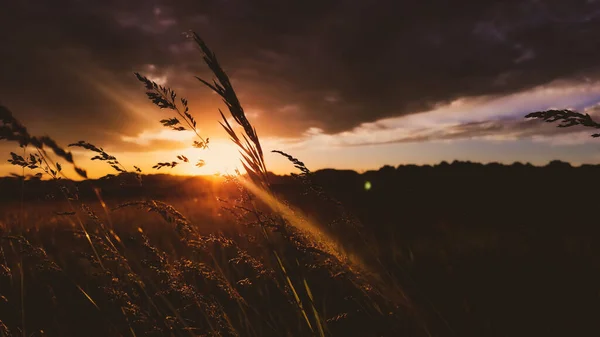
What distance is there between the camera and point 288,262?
252 centimetres

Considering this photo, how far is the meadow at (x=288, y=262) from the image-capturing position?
5.29 feet

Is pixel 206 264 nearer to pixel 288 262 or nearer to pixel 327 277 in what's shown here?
pixel 288 262

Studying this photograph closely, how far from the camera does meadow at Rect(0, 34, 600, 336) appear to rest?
1613mm

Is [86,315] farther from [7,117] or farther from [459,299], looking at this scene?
[459,299]

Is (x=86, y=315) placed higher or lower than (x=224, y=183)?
lower

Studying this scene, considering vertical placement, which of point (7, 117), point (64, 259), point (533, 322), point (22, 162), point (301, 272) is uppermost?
point (7, 117)

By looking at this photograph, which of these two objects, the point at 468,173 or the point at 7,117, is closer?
the point at 7,117

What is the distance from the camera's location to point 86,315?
13.2ft

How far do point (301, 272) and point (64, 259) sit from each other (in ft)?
19.6

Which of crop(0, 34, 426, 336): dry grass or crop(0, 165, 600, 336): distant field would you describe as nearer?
crop(0, 34, 426, 336): dry grass

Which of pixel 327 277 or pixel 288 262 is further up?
pixel 288 262

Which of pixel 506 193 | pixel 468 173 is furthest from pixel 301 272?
pixel 468 173

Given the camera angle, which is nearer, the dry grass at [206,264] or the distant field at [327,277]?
the dry grass at [206,264]

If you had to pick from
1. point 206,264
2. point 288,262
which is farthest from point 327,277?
point 206,264
